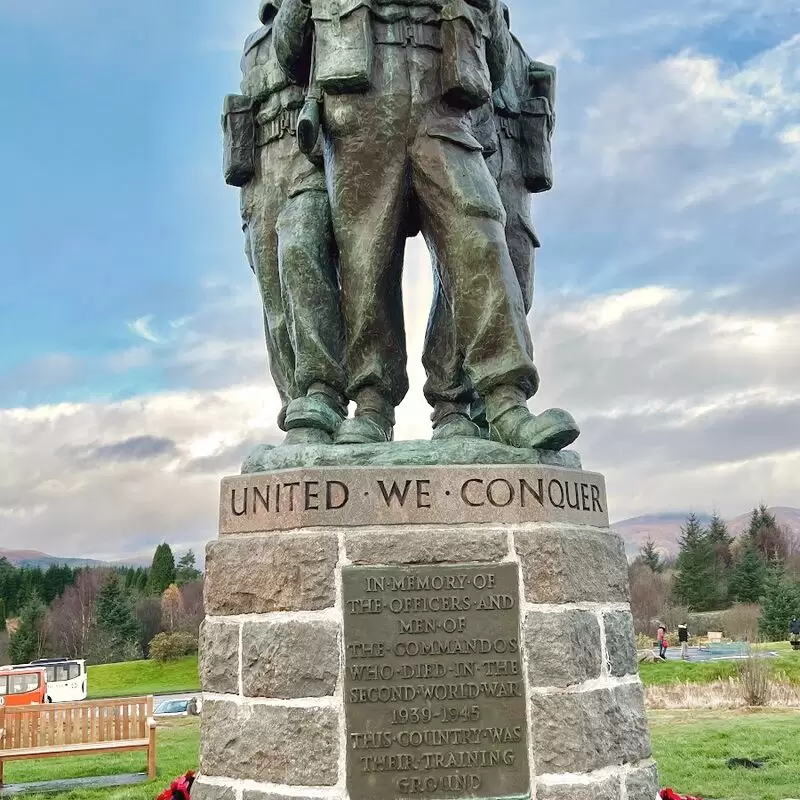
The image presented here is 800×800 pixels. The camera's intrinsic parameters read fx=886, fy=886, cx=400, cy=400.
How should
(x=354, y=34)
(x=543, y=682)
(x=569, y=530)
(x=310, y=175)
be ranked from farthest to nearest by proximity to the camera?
(x=310, y=175) < (x=354, y=34) < (x=569, y=530) < (x=543, y=682)

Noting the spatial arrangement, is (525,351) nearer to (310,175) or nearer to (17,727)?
(310,175)

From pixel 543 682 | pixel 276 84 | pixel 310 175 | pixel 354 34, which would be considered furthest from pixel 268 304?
pixel 543 682

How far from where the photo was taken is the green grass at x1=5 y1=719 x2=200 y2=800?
10.3m

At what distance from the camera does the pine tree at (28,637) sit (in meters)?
48.7

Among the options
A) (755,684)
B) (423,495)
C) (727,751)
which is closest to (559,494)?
(423,495)

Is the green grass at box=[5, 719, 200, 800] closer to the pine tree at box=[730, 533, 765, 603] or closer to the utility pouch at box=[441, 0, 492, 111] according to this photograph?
the utility pouch at box=[441, 0, 492, 111]

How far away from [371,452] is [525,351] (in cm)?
88

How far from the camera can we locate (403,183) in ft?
13.5

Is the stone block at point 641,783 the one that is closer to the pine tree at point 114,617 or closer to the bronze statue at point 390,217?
the bronze statue at point 390,217

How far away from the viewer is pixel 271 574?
3.43 metres

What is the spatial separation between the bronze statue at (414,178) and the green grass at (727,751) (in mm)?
5997

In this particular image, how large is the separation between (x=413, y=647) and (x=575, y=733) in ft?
2.20

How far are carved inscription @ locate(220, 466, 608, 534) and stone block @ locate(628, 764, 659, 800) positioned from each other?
101 cm

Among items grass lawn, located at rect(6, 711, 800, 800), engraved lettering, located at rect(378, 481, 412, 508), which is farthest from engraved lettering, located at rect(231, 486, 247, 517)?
grass lawn, located at rect(6, 711, 800, 800)
